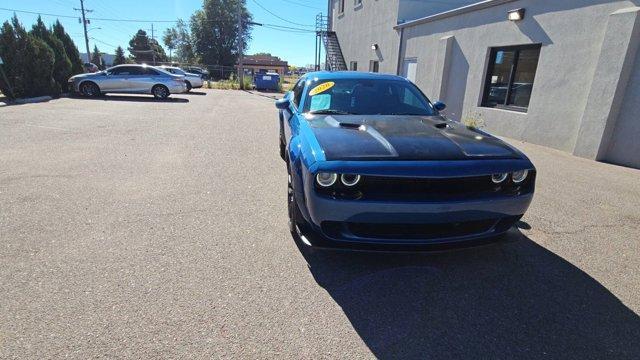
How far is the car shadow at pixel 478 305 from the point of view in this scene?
2191mm

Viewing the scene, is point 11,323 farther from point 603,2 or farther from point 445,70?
point 445,70

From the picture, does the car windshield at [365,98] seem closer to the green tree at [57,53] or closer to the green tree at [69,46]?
the green tree at [57,53]

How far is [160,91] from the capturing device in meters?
17.1

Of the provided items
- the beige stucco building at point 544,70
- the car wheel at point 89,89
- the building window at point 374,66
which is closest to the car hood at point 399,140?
the beige stucco building at point 544,70

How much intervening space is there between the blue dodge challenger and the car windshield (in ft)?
2.92

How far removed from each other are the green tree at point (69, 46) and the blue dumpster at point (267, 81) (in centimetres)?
1153

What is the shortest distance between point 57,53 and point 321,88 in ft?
57.8

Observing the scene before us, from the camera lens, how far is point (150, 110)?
42.2 ft

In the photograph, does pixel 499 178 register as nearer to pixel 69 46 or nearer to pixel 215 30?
pixel 69 46

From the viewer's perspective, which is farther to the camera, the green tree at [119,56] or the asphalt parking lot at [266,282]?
the green tree at [119,56]

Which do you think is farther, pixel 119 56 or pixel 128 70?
pixel 119 56

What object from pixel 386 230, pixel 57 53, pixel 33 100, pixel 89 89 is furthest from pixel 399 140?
pixel 57 53

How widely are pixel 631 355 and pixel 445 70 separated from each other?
10.4 metres

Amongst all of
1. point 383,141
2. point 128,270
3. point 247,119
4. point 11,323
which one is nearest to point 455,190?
point 383,141
